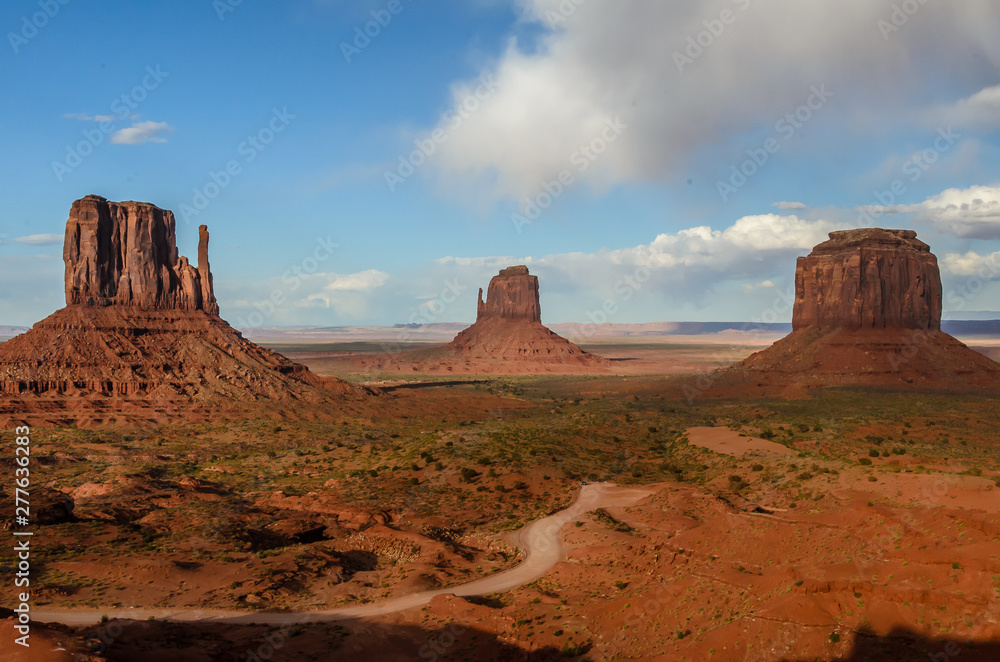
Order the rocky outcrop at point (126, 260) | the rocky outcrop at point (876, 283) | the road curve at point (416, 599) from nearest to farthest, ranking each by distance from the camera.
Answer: the road curve at point (416, 599)
the rocky outcrop at point (126, 260)
the rocky outcrop at point (876, 283)

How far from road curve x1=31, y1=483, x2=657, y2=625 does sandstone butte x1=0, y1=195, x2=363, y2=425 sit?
5173 centimetres

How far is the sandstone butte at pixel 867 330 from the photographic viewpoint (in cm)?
10400

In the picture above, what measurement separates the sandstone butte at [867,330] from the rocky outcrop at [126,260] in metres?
81.6

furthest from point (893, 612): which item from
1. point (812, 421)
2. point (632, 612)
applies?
point (812, 421)

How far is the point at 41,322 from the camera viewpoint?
8912cm

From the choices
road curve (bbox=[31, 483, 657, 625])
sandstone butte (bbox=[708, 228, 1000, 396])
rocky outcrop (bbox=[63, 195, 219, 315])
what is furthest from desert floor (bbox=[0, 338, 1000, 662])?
sandstone butte (bbox=[708, 228, 1000, 396])

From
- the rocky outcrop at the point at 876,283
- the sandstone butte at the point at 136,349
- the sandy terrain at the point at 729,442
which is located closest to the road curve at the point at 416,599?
the sandy terrain at the point at 729,442

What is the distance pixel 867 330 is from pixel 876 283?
758 centimetres

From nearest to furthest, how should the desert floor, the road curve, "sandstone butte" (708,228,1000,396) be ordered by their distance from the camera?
1. the desert floor
2. the road curve
3. "sandstone butte" (708,228,1000,396)

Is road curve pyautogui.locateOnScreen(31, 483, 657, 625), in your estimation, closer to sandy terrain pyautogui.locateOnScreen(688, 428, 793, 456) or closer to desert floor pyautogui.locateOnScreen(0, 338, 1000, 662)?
desert floor pyautogui.locateOnScreen(0, 338, 1000, 662)

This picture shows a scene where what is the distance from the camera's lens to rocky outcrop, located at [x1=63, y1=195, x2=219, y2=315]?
9119cm

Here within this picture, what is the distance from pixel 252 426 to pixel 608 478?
145 feet

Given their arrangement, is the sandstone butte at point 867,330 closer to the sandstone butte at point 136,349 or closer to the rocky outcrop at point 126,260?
the sandstone butte at point 136,349

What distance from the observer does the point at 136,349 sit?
87.9m
